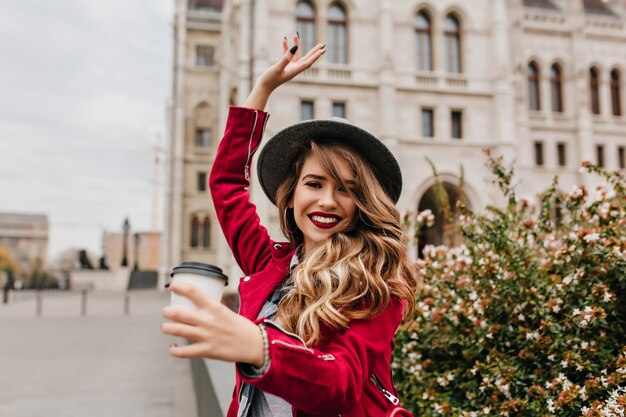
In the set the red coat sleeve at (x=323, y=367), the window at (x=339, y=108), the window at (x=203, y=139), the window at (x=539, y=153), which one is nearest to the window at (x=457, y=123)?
the window at (x=339, y=108)

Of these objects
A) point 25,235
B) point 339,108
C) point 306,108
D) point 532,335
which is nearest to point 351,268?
point 532,335

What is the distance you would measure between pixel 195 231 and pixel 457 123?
19.5m

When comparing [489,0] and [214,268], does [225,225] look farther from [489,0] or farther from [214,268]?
[489,0]

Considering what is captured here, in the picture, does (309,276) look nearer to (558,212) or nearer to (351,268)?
(351,268)

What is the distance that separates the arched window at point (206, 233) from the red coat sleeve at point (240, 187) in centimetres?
3501

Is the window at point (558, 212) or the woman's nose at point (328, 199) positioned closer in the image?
the woman's nose at point (328, 199)

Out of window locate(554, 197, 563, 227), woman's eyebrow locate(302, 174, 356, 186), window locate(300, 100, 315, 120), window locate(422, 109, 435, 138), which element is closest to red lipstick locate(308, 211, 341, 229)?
woman's eyebrow locate(302, 174, 356, 186)

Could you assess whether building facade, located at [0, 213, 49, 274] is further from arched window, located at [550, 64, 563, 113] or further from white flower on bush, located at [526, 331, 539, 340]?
white flower on bush, located at [526, 331, 539, 340]

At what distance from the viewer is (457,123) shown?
25250mm

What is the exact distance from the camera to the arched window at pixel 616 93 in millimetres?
33062

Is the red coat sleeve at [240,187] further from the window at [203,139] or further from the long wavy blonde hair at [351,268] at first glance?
the window at [203,139]

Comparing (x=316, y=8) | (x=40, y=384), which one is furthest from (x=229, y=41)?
(x=40, y=384)

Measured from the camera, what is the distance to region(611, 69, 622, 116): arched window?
33062 millimetres

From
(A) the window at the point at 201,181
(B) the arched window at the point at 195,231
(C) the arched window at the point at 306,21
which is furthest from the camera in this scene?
(A) the window at the point at 201,181
